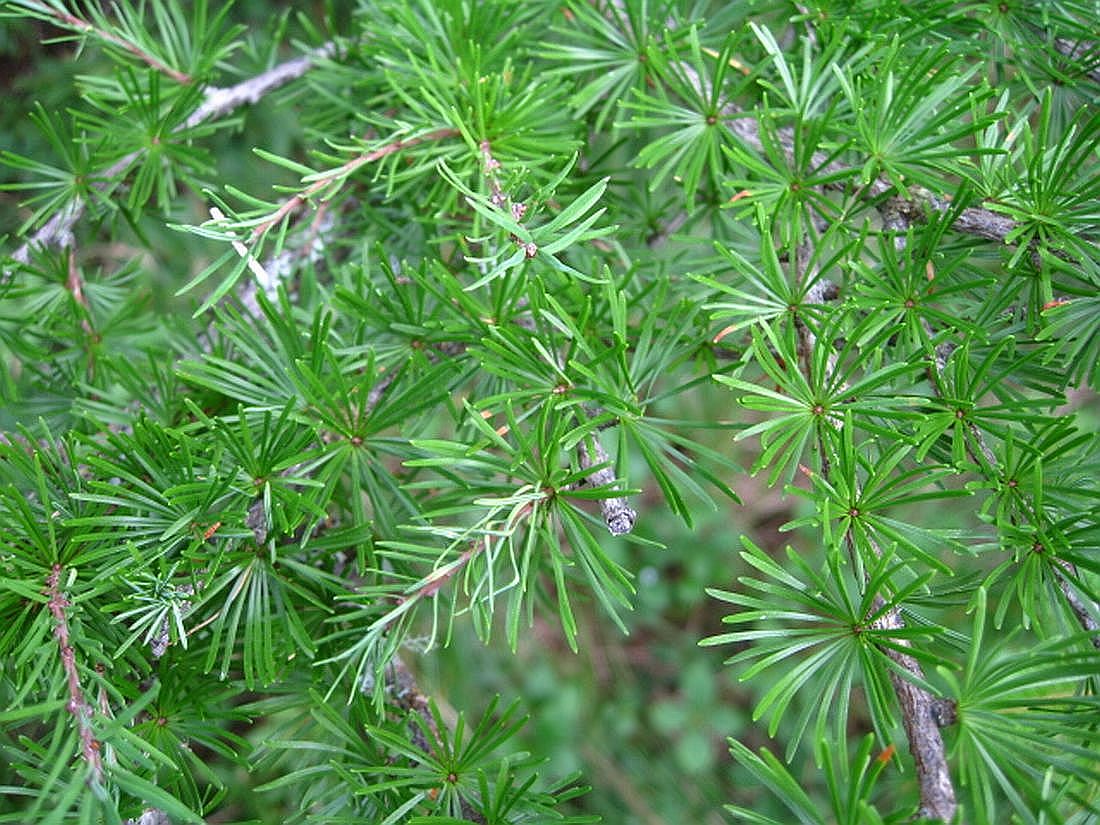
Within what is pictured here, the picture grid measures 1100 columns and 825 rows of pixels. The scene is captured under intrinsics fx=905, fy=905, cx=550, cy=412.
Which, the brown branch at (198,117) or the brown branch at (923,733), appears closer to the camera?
the brown branch at (923,733)

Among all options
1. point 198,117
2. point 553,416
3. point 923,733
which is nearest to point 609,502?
point 553,416

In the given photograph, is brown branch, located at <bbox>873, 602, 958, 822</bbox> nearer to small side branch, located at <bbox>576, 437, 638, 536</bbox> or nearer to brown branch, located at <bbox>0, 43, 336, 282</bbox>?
small side branch, located at <bbox>576, 437, 638, 536</bbox>

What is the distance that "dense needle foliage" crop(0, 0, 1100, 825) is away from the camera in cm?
43

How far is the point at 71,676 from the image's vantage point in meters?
0.43

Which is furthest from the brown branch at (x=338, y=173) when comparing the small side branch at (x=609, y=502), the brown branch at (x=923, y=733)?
the brown branch at (x=923, y=733)

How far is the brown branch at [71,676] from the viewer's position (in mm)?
399

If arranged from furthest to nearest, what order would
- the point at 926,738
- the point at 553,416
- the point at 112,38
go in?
1. the point at 112,38
2. the point at 553,416
3. the point at 926,738

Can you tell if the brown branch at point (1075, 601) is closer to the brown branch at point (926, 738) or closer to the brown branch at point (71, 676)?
the brown branch at point (926, 738)

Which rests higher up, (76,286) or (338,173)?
(338,173)

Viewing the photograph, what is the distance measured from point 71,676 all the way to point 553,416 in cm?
27

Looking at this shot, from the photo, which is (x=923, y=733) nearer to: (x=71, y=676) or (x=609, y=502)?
(x=609, y=502)

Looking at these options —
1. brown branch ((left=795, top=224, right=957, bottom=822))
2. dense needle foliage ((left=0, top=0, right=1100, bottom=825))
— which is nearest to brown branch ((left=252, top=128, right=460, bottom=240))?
dense needle foliage ((left=0, top=0, right=1100, bottom=825))

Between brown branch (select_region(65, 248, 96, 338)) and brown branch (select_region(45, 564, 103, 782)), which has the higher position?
brown branch (select_region(45, 564, 103, 782))

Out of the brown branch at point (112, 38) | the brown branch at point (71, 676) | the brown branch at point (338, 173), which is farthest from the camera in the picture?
the brown branch at point (112, 38)
